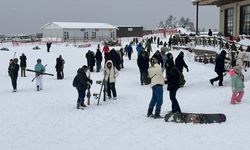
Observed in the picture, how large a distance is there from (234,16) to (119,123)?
2485cm

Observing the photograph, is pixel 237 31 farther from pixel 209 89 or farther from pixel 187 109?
pixel 187 109

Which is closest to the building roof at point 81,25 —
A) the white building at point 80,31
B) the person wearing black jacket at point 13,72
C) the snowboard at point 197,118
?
the white building at point 80,31

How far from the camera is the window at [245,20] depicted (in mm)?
31688

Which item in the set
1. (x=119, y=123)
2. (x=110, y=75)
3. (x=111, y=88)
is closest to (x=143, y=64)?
(x=111, y=88)

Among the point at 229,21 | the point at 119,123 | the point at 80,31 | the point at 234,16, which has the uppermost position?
the point at 80,31

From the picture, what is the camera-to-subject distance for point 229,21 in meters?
35.8

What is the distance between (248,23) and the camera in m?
31.7

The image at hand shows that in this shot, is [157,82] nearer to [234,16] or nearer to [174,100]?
[174,100]

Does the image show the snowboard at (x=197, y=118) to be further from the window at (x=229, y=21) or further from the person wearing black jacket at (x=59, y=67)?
the window at (x=229, y=21)

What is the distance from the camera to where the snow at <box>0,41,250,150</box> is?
923 centimetres

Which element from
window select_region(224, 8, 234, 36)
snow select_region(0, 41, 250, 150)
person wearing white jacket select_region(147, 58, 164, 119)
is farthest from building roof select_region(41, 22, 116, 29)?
person wearing white jacket select_region(147, 58, 164, 119)

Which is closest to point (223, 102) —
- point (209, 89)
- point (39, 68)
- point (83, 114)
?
point (209, 89)

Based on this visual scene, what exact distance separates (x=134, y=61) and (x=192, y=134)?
72.3 feet

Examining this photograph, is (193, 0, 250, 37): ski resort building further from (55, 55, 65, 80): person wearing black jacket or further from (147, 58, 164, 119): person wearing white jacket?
(147, 58, 164, 119): person wearing white jacket
